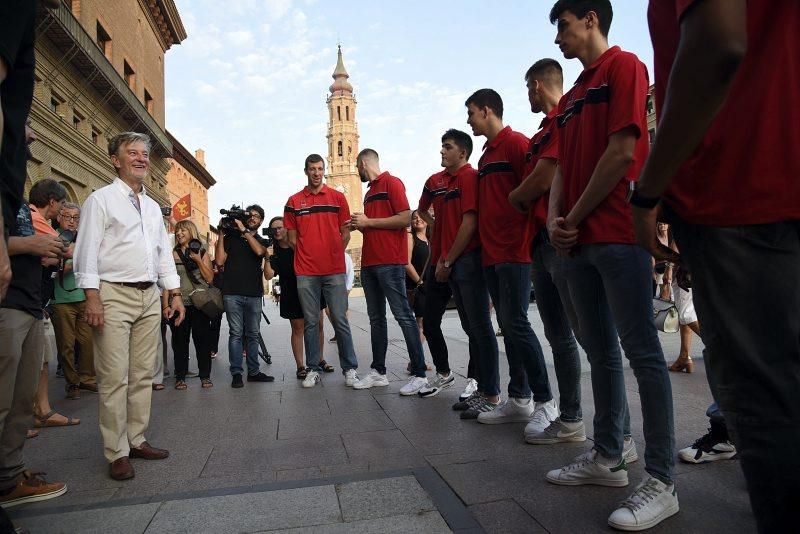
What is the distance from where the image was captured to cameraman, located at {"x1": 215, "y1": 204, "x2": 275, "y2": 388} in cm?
641

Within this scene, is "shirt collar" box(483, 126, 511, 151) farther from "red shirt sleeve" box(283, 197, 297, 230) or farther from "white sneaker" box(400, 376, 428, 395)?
"red shirt sleeve" box(283, 197, 297, 230)

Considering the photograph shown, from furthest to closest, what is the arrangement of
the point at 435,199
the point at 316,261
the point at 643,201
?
the point at 316,261 < the point at 435,199 < the point at 643,201

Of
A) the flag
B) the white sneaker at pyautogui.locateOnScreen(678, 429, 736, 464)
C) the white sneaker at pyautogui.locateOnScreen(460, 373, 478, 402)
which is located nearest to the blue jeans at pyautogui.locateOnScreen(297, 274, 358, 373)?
the white sneaker at pyautogui.locateOnScreen(460, 373, 478, 402)

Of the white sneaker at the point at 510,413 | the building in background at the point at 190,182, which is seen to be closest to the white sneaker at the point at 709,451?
the white sneaker at the point at 510,413

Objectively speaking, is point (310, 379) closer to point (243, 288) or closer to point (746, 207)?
point (243, 288)

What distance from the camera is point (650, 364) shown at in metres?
2.49

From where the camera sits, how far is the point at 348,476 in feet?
9.64

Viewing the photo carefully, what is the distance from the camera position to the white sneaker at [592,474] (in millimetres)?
2675

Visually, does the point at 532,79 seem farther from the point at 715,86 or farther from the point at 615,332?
the point at 715,86

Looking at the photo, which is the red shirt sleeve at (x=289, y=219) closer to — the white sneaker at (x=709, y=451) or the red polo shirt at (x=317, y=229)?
the red polo shirt at (x=317, y=229)

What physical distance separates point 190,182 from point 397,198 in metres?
57.8

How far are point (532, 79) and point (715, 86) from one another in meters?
2.63

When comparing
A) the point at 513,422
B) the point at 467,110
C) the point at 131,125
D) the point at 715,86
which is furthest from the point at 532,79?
the point at 131,125

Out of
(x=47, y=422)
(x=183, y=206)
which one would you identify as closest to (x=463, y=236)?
(x=47, y=422)
